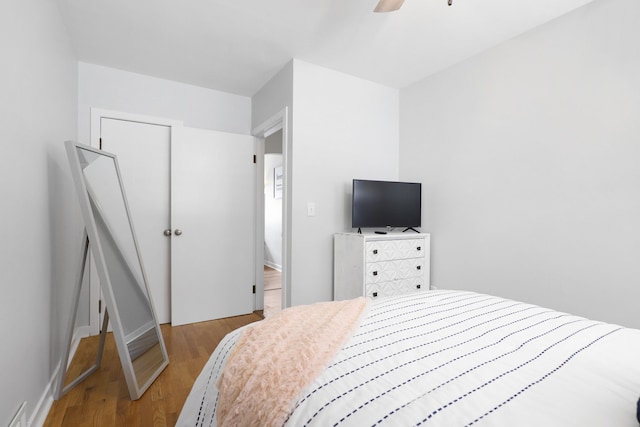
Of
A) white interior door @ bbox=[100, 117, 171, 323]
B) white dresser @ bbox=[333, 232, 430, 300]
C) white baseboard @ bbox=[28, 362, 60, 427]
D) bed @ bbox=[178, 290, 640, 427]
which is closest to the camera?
bed @ bbox=[178, 290, 640, 427]

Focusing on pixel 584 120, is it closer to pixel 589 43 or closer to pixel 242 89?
pixel 589 43

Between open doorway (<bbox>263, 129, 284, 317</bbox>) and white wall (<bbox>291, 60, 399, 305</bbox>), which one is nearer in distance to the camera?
white wall (<bbox>291, 60, 399, 305</bbox>)

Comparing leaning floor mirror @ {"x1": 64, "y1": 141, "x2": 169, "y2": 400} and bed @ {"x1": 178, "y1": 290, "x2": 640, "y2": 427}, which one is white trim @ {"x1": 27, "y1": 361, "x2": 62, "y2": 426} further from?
bed @ {"x1": 178, "y1": 290, "x2": 640, "y2": 427}

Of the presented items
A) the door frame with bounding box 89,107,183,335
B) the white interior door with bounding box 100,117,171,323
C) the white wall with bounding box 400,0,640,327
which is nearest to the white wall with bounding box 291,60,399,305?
the white wall with bounding box 400,0,640,327

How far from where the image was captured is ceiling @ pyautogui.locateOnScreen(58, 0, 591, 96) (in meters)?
2.07

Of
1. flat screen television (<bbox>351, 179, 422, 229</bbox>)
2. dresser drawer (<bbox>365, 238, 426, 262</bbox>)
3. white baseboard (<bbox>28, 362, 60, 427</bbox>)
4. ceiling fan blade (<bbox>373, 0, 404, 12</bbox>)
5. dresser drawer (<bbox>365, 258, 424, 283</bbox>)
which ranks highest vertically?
ceiling fan blade (<bbox>373, 0, 404, 12</bbox>)

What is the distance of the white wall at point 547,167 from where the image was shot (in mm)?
1862

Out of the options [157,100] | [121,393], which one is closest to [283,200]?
[157,100]

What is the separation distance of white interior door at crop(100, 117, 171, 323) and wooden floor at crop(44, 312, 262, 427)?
2.05 ft

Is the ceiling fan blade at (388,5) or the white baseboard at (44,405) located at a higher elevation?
the ceiling fan blade at (388,5)

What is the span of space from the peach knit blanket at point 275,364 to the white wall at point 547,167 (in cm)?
181

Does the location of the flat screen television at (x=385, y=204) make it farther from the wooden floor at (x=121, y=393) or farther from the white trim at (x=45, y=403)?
the white trim at (x=45, y=403)

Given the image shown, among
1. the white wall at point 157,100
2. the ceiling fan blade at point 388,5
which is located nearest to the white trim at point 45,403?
the white wall at point 157,100

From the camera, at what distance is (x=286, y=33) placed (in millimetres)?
2373
